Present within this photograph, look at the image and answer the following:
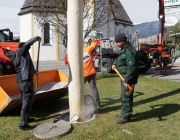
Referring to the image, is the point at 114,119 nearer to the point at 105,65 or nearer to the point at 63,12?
the point at 63,12

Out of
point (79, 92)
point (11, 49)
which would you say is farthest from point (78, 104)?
point (11, 49)

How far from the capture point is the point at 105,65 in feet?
38.2

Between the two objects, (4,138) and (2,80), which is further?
(2,80)

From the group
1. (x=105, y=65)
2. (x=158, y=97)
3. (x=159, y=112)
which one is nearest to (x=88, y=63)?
(x=159, y=112)

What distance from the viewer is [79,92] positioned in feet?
15.4

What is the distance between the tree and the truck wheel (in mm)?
2346

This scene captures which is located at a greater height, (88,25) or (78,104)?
(88,25)

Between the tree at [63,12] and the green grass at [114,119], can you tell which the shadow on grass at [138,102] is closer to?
the green grass at [114,119]

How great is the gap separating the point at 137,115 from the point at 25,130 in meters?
2.36

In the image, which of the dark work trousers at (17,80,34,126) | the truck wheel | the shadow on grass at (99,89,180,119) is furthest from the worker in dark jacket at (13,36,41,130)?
the truck wheel

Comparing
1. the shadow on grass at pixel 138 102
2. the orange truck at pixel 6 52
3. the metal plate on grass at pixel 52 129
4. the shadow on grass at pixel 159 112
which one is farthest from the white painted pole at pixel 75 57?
the orange truck at pixel 6 52

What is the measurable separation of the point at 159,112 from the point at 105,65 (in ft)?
21.4

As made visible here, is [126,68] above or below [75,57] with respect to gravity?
below

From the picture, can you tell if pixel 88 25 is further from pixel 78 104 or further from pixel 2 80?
pixel 78 104
